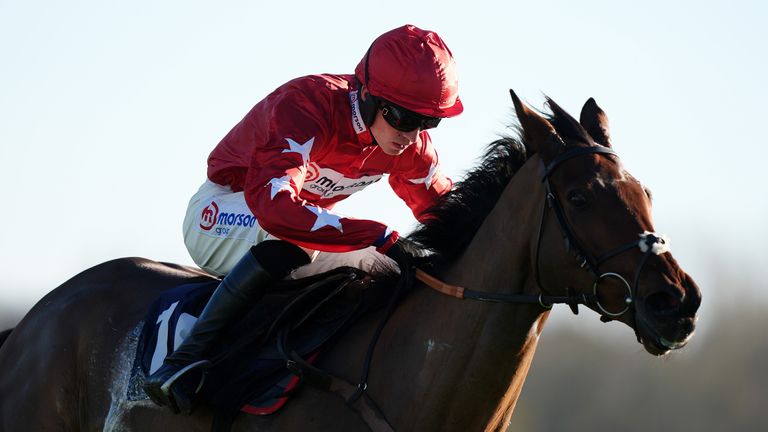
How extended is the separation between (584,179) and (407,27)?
4.79ft

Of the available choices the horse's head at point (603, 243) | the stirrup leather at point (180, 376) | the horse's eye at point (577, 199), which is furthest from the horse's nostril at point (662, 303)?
the stirrup leather at point (180, 376)

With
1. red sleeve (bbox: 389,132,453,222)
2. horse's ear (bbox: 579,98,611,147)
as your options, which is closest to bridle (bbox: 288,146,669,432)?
horse's ear (bbox: 579,98,611,147)

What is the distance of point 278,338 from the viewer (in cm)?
589

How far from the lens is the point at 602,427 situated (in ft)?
86.4

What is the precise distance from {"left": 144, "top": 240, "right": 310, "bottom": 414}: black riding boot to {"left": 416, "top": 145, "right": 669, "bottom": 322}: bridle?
2.47ft

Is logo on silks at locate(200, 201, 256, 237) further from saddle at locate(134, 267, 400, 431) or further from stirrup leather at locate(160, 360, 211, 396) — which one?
stirrup leather at locate(160, 360, 211, 396)

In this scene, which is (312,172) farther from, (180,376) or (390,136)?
(180,376)

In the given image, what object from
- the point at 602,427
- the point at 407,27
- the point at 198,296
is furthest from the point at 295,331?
the point at 602,427

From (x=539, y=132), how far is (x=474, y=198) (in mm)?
488

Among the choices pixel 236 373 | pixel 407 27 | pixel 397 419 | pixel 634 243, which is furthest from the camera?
pixel 407 27

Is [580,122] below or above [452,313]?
above

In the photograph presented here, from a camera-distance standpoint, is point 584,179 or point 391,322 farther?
point 391,322

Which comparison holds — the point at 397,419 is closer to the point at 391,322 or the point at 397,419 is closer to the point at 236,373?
the point at 391,322

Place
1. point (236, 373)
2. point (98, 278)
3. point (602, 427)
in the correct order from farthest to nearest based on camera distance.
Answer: point (602, 427) → point (98, 278) → point (236, 373)
